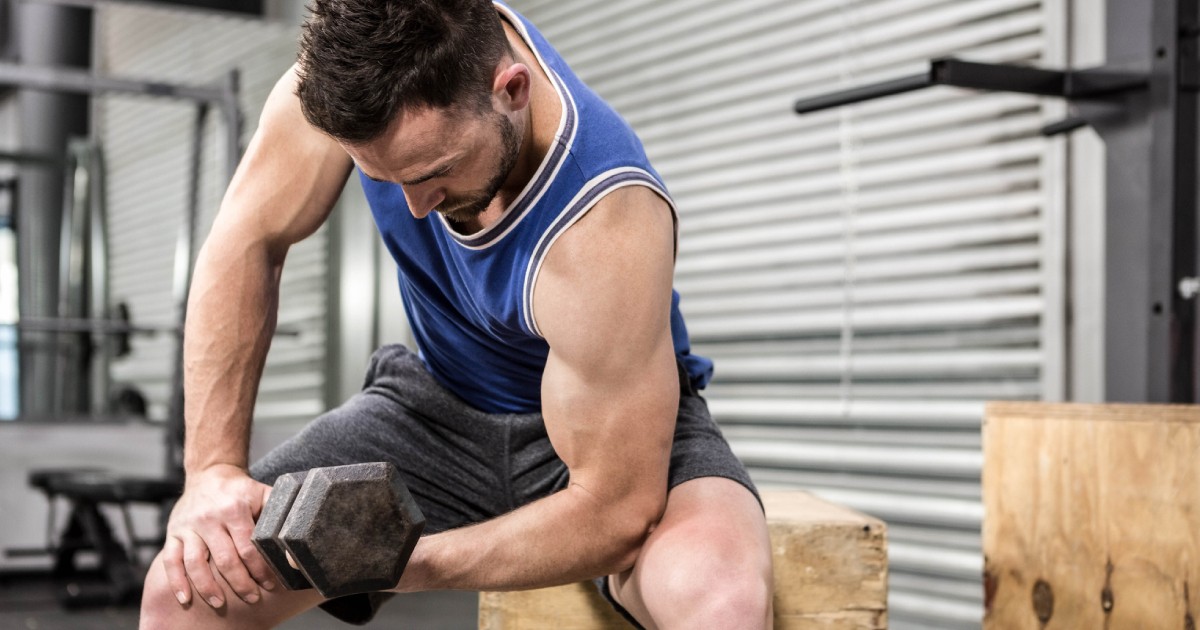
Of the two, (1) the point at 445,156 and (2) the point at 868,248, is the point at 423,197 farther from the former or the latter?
(2) the point at 868,248

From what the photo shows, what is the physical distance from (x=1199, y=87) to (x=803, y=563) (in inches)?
37.1

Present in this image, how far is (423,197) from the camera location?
51.6 inches

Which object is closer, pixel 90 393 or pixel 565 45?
pixel 565 45

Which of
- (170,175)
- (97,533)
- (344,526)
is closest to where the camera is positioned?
(344,526)

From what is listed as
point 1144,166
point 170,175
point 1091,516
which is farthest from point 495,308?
point 170,175

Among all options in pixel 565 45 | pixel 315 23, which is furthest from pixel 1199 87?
pixel 565 45

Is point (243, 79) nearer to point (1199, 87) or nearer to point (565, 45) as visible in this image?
point (565, 45)

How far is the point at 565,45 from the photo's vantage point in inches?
154

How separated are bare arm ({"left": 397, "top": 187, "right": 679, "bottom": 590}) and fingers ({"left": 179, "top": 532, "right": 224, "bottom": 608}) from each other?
0.76 feet

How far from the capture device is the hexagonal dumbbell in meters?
1.17

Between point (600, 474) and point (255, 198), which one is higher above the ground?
point (255, 198)

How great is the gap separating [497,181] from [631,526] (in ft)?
1.39

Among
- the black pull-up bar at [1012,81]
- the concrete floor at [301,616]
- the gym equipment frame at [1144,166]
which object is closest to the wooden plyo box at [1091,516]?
the gym equipment frame at [1144,166]

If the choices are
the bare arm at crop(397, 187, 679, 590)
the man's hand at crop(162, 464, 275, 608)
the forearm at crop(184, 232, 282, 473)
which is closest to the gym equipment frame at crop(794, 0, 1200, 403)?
the bare arm at crop(397, 187, 679, 590)
